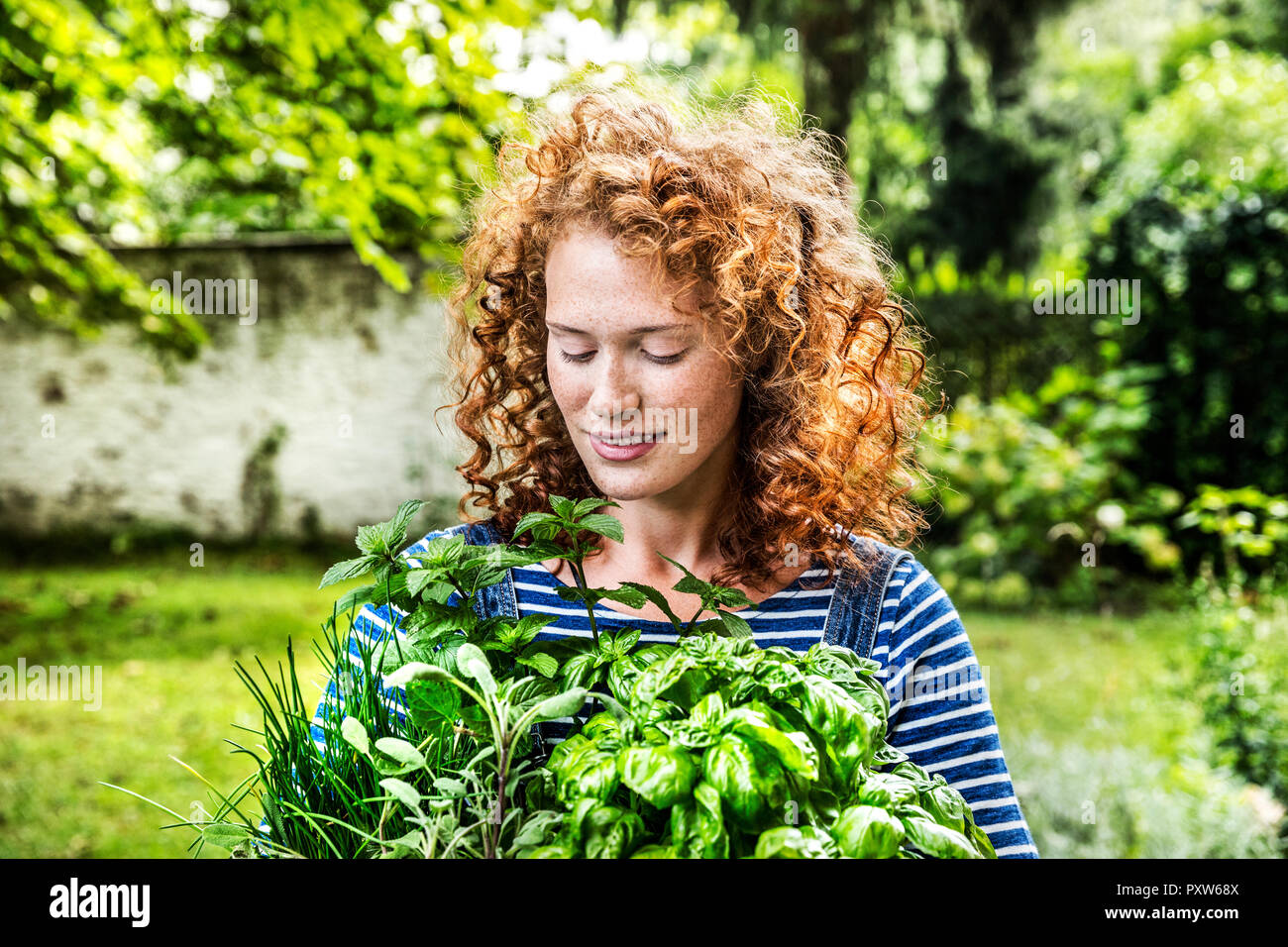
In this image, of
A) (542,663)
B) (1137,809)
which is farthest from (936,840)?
(1137,809)

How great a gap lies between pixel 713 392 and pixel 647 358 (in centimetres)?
11

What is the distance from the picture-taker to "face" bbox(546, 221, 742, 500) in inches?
49.6

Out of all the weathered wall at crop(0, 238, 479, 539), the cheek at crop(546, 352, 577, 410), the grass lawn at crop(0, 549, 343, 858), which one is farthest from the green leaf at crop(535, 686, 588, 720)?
the weathered wall at crop(0, 238, 479, 539)

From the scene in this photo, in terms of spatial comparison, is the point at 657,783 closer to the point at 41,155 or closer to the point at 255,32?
the point at 255,32

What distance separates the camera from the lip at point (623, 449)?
4.22ft

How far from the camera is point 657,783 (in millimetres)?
694

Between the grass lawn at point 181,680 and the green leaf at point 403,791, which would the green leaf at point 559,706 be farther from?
the grass lawn at point 181,680

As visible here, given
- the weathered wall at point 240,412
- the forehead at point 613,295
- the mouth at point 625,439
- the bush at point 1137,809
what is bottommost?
the bush at point 1137,809

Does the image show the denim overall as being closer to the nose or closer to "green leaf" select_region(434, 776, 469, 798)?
the nose

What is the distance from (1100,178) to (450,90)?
8989 millimetres

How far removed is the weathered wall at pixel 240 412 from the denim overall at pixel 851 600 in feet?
20.1

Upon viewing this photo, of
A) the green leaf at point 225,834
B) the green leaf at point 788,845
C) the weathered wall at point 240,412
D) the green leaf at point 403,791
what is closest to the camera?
the green leaf at point 788,845

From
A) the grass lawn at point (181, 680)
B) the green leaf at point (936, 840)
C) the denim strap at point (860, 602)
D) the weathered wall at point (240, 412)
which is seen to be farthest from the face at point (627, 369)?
the weathered wall at point (240, 412)

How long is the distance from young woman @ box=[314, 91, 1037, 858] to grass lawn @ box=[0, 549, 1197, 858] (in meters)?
2.37
